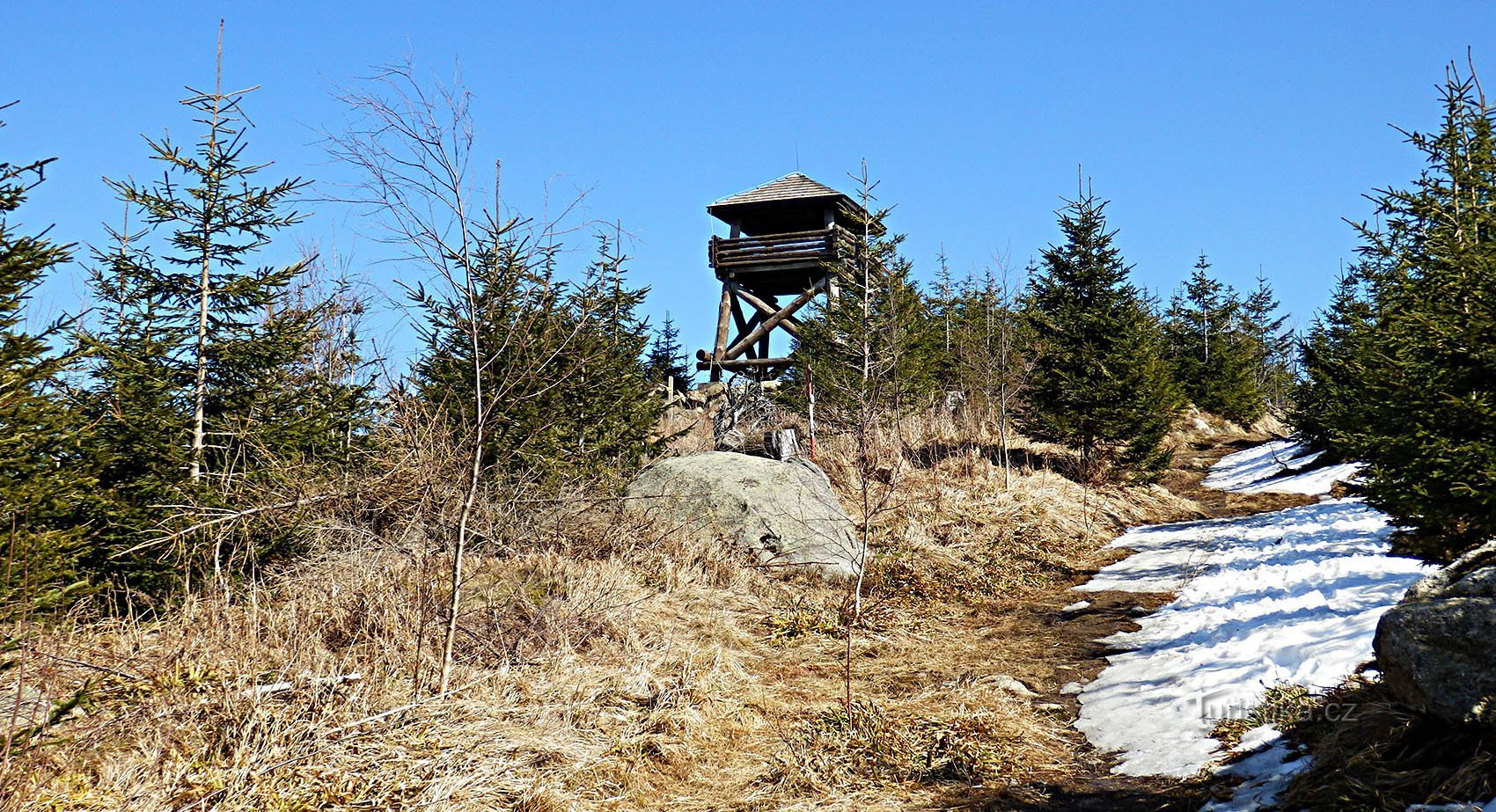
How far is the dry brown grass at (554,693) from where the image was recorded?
3904 millimetres

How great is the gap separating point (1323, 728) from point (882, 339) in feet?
40.8

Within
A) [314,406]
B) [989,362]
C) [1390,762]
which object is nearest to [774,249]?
[989,362]

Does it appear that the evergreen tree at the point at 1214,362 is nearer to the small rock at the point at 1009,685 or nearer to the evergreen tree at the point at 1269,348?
the evergreen tree at the point at 1269,348

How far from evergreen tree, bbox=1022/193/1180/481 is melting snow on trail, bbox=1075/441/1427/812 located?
4971 millimetres

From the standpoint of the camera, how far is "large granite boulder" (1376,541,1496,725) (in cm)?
327

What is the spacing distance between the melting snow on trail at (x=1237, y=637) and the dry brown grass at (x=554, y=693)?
48cm

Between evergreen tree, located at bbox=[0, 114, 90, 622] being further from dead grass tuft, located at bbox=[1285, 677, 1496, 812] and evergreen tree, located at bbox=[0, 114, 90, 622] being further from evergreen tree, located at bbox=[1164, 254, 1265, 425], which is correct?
evergreen tree, located at bbox=[1164, 254, 1265, 425]

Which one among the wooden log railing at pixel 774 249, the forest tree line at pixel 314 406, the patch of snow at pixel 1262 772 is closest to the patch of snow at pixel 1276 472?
the forest tree line at pixel 314 406

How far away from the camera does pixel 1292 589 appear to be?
7621 mm

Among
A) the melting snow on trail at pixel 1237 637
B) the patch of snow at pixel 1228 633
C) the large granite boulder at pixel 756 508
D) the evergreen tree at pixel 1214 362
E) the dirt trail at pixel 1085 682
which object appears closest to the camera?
the dirt trail at pixel 1085 682

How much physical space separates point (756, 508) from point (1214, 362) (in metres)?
26.8

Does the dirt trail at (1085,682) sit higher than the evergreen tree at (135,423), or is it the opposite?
the evergreen tree at (135,423)

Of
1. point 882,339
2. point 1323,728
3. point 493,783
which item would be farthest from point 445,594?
point 882,339

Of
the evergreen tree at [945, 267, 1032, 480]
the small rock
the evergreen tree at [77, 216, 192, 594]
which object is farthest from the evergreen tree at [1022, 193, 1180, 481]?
the evergreen tree at [77, 216, 192, 594]
